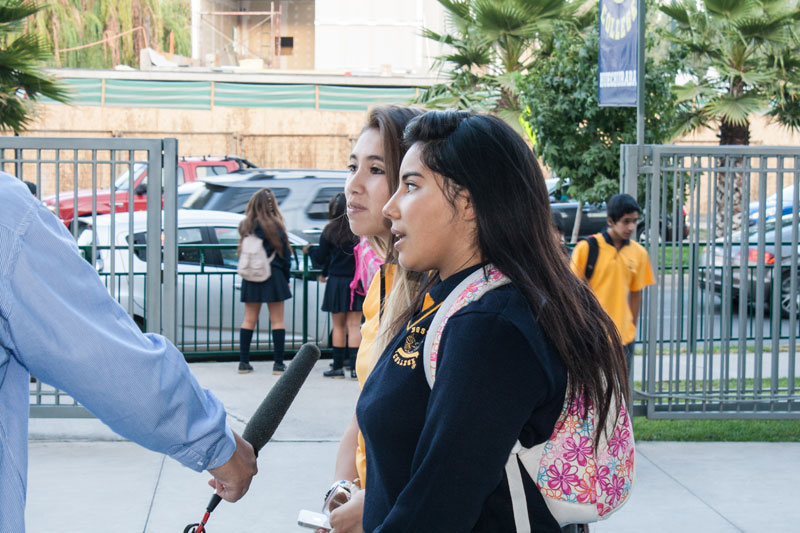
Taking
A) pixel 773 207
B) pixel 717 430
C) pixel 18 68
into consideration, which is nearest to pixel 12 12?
pixel 18 68

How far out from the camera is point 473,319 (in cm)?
184

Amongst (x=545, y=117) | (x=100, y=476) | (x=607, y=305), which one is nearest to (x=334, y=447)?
(x=100, y=476)

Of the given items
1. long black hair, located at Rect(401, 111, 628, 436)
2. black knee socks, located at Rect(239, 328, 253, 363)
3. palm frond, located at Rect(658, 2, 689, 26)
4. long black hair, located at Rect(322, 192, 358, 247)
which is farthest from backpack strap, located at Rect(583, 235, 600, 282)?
palm frond, located at Rect(658, 2, 689, 26)

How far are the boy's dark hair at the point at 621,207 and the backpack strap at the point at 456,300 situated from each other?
4.73m

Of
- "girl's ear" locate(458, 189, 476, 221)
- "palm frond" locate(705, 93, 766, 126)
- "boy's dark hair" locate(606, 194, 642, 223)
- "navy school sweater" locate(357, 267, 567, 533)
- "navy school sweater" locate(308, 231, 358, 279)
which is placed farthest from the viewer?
"palm frond" locate(705, 93, 766, 126)

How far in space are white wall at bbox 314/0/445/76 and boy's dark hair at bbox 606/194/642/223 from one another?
3076 cm

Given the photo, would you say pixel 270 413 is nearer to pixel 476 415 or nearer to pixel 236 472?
pixel 236 472

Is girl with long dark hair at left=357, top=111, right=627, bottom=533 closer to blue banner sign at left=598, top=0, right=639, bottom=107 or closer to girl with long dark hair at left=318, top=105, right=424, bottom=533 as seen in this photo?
girl with long dark hair at left=318, top=105, right=424, bottom=533

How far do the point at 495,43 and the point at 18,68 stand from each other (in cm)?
858

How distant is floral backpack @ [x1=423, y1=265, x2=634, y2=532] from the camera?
6.24 feet

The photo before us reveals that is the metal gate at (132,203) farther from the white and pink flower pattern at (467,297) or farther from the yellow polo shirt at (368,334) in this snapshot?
the white and pink flower pattern at (467,297)

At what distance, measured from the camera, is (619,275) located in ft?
21.5

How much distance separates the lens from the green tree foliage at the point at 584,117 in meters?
14.1

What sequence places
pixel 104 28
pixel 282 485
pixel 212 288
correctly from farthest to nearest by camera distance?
pixel 104 28, pixel 212 288, pixel 282 485
